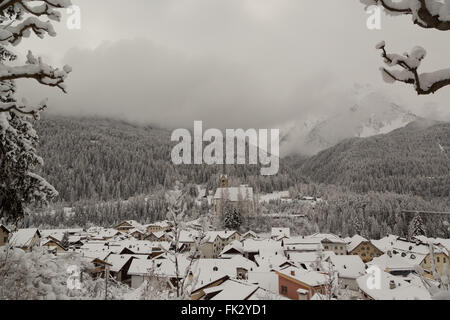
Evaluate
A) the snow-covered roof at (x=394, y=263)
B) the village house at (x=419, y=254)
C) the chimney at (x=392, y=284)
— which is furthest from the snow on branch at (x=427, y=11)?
the village house at (x=419, y=254)

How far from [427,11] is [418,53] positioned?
0.37 metres

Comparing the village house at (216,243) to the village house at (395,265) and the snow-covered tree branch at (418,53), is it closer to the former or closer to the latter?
the village house at (395,265)

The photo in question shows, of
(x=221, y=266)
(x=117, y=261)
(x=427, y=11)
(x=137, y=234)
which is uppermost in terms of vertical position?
(x=427, y=11)

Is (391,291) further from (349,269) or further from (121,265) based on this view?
(121,265)

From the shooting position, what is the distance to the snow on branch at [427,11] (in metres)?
2.68

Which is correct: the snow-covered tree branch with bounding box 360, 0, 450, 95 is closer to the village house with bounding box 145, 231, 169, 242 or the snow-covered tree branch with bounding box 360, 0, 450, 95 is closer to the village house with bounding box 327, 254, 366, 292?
the village house with bounding box 327, 254, 366, 292

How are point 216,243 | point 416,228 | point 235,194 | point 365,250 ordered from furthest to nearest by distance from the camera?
point 235,194 → point 416,228 → point 216,243 → point 365,250

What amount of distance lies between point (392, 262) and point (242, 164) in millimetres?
155418

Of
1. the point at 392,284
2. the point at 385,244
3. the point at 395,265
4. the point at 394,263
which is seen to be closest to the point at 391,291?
the point at 392,284

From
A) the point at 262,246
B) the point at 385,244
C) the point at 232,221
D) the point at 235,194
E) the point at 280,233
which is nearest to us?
the point at 262,246

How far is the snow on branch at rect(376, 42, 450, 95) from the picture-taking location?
2949mm

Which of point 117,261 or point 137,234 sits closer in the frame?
point 117,261

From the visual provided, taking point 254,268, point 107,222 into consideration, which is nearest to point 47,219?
point 107,222

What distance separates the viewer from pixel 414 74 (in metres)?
2.99
